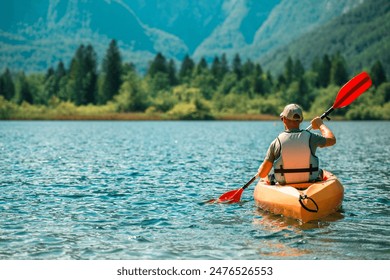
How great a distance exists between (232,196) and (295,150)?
3628 millimetres

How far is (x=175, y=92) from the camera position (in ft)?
472

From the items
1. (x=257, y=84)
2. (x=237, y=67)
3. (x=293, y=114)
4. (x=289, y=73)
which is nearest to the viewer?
(x=293, y=114)

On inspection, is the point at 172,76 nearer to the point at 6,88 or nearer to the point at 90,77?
the point at 90,77

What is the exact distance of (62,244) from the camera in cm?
1207

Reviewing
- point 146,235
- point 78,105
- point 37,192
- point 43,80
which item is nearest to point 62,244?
point 146,235

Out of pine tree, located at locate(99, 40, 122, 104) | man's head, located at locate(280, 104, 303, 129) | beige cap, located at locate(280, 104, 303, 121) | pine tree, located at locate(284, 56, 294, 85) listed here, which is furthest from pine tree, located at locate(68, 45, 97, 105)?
beige cap, located at locate(280, 104, 303, 121)

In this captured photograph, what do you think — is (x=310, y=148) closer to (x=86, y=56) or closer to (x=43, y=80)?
(x=86, y=56)

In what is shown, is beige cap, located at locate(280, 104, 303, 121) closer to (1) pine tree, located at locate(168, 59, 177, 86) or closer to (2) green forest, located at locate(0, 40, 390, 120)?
(2) green forest, located at locate(0, 40, 390, 120)

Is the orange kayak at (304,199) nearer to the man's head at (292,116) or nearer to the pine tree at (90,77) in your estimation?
the man's head at (292,116)

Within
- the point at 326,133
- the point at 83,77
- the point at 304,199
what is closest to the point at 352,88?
the point at 326,133

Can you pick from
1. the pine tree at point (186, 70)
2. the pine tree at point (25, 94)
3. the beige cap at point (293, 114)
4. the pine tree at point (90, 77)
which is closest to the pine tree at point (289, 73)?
the pine tree at point (186, 70)

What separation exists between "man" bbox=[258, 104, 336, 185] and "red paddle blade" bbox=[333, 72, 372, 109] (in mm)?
2777
